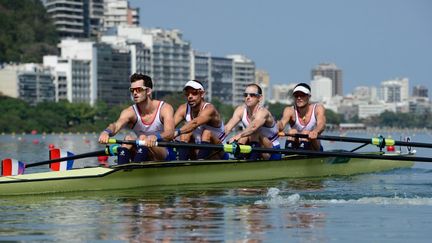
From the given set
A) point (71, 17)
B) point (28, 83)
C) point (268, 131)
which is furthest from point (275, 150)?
point (71, 17)

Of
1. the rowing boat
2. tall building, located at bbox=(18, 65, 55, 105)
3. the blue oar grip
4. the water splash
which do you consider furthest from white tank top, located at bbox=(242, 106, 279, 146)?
tall building, located at bbox=(18, 65, 55, 105)

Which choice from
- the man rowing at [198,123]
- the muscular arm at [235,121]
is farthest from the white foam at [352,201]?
the muscular arm at [235,121]

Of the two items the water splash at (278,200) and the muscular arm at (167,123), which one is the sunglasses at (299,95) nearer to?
the muscular arm at (167,123)

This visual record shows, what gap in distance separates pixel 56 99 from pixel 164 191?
15336 centimetres

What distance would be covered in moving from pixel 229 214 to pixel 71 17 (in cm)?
18111

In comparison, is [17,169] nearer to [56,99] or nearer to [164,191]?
[164,191]

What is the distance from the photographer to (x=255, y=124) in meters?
16.9

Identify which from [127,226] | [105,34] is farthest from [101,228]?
[105,34]

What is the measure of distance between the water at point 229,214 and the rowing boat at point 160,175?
147 millimetres

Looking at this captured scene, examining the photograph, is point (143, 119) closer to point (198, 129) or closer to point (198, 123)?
point (198, 123)

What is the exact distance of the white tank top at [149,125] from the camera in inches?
609

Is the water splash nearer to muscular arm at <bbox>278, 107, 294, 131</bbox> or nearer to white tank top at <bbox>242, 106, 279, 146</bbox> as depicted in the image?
white tank top at <bbox>242, 106, 279, 146</bbox>

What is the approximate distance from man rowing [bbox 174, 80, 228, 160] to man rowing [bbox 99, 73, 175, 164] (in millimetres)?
728

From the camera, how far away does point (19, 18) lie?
186 m
